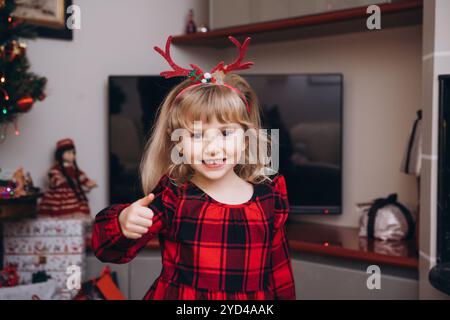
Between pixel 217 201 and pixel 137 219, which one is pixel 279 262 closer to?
pixel 217 201

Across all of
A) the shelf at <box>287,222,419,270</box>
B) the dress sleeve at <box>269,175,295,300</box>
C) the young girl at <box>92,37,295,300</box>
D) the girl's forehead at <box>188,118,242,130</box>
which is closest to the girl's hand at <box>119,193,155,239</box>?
the young girl at <box>92,37,295,300</box>

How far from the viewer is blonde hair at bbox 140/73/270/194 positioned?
28.1 inches

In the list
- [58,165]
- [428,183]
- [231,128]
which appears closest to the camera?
[231,128]

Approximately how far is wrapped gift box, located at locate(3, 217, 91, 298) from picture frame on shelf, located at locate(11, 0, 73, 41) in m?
0.61

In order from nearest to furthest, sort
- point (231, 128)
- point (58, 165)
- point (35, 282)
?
point (231, 128)
point (35, 282)
point (58, 165)

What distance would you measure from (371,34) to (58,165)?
1.14 metres

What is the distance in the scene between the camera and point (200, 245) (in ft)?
2.39

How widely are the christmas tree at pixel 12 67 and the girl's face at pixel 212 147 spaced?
91 centimetres

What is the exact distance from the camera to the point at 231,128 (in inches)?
28.4

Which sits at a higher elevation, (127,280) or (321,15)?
(321,15)

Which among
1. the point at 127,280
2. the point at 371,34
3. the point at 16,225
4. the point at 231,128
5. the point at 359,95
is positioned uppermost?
the point at 371,34

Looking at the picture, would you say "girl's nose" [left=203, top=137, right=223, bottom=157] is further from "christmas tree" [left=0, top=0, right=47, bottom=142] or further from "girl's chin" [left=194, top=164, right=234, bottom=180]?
"christmas tree" [left=0, top=0, right=47, bottom=142]
